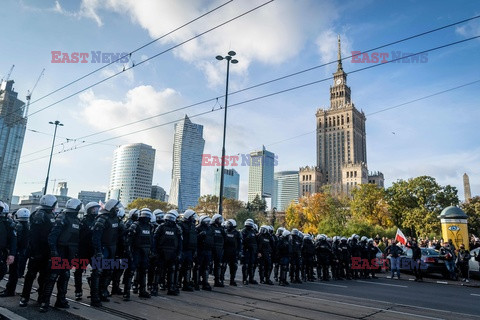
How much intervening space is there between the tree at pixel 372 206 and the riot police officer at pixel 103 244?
4853 centimetres

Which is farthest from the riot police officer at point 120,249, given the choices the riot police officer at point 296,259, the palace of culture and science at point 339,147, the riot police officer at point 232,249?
the palace of culture and science at point 339,147

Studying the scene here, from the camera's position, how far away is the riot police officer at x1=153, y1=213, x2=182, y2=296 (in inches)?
349

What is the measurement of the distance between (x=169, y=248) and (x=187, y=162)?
338 ft

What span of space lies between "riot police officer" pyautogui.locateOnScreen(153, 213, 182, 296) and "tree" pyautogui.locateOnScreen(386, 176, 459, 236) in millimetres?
44743

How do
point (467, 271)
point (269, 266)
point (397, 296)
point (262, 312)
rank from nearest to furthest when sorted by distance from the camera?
point (262, 312), point (397, 296), point (269, 266), point (467, 271)

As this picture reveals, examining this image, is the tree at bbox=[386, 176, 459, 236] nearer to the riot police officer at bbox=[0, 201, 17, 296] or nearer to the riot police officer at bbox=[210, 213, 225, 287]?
the riot police officer at bbox=[210, 213, 225, 287]

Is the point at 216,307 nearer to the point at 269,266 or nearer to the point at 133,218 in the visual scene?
the point at 133,218

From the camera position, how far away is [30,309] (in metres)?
6.67

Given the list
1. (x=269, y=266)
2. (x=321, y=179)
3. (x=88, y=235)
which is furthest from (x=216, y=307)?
→ (x=321, y=179)

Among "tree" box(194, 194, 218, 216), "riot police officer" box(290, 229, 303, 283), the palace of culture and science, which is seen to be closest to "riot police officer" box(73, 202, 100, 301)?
"riot police officer" box(290, 229, 303, 283)

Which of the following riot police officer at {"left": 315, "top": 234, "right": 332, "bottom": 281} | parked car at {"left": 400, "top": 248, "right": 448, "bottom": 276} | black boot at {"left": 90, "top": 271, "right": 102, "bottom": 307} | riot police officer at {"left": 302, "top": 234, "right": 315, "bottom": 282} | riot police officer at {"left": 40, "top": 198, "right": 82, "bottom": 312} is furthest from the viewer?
parked car at {"left": 400, "top": 248, "right": 448, "bottom": 276}

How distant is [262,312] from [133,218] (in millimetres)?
4799

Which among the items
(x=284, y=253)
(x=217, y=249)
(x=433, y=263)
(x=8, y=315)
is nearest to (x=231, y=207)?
(x=433, y=263)

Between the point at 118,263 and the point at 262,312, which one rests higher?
the point at 118,263
